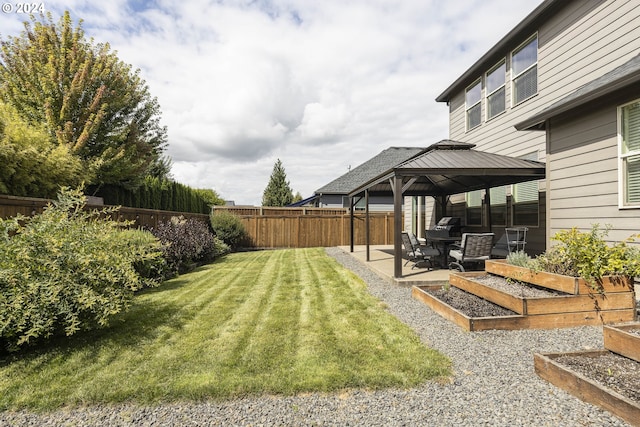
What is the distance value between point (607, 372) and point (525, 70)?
834cm

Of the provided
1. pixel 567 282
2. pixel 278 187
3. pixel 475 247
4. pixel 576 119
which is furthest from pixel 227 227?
pixel 278 187

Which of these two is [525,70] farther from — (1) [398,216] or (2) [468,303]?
(2) [468,303]

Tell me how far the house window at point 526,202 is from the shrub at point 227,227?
10.5m

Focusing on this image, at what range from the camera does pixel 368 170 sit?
2242cm

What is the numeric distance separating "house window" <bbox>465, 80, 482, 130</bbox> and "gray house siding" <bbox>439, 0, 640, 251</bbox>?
0.97 m

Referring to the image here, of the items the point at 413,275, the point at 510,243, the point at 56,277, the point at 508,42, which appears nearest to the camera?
the point at 56,277

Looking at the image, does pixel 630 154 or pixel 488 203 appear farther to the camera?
pixel 488 203

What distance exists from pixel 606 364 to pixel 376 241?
13.2 m

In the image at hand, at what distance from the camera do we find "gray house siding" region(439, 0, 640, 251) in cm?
511

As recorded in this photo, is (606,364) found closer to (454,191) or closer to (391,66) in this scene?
(454,191)

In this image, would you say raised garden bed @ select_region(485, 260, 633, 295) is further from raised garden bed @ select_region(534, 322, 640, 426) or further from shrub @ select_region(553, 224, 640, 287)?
raised garden bed @ select_region(534, 322, 640, 426)

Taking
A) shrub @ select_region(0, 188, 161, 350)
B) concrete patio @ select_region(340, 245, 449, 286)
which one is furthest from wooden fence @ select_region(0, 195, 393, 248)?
shrub @ select_region(0, 188, 161, 350)

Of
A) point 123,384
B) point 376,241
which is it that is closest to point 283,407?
point 123,384

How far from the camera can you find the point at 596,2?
653 centimetres
